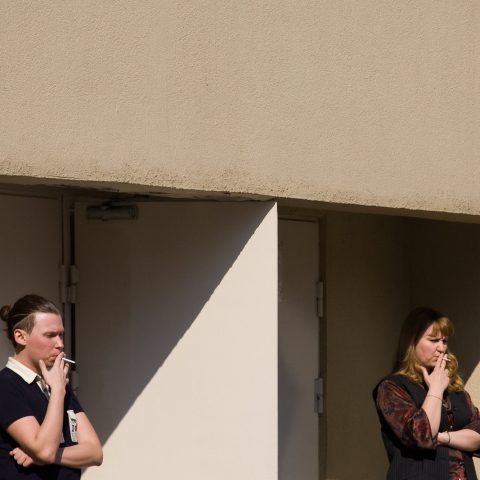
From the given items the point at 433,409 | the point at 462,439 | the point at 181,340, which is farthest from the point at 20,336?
the point at 462,439

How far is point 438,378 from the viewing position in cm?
583

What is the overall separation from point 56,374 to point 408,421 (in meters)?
1.89

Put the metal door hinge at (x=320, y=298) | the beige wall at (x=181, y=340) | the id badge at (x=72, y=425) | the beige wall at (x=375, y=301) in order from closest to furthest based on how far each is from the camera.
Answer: the id badge at (x=72, y=425) → the beige wall at (x=181, y=340) → the metal door hinge at (x=320, y=298) → the beige wall at (x=375, y=301)

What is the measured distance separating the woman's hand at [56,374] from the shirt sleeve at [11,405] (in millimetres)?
111

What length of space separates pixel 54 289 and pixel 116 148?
3.79 feet

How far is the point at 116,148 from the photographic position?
4.79 meters

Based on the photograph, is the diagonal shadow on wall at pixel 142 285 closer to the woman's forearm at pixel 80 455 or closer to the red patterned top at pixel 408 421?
the red patterned top at pixel 408 421

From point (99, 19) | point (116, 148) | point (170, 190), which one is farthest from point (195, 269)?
point (99, 19)

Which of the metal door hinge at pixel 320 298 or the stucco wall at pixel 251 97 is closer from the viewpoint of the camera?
the stucco wall at pixel 251 97

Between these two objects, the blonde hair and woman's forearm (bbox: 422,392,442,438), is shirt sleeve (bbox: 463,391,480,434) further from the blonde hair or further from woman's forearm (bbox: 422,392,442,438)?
woman's forearm (bbox: 422,392,442,438)

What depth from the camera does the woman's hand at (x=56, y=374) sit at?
14.2ft

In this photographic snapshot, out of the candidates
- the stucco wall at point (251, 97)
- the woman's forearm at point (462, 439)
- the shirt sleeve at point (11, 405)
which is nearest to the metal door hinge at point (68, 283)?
the stucco wall at point (251, 97)

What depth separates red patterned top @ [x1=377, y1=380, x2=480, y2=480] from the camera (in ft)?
18.2

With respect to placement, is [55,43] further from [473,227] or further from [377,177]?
[473,227]
